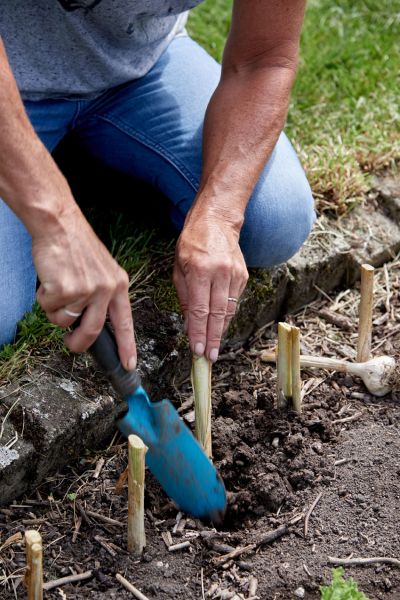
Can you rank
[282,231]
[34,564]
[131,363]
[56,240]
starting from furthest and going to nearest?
[282,231]
[131,363]
[56,240]
[34,564]

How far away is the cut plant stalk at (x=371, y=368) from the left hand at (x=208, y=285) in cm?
39

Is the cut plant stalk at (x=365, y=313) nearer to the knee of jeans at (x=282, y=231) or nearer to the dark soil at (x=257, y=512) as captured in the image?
the dark soil at (x=257, y=512)

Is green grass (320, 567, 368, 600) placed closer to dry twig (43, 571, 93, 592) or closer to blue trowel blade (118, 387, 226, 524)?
blue trowel blade (118, 387, 226, 524)

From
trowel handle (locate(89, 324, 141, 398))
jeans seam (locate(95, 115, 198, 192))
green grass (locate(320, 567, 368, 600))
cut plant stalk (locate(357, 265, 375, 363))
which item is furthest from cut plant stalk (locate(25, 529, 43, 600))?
→ jeans seam (locate(95, 115, 198, 192))

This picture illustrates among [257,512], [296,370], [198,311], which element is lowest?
[257,512]

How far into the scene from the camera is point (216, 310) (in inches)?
74.0

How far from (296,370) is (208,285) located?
330 millimetres

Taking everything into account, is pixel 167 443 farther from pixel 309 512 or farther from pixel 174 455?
pixel 309 512

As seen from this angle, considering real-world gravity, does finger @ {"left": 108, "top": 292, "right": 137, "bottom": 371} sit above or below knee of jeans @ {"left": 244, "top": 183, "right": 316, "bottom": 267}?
above

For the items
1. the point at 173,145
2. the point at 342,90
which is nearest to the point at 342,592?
the point at 173,145

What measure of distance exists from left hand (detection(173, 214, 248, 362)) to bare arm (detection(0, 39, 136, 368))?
0.79 ft

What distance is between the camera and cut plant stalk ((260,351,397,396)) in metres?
2.19

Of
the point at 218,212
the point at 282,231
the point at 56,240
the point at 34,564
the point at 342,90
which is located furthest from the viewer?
the point at 342,90

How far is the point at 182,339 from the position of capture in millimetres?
2240
